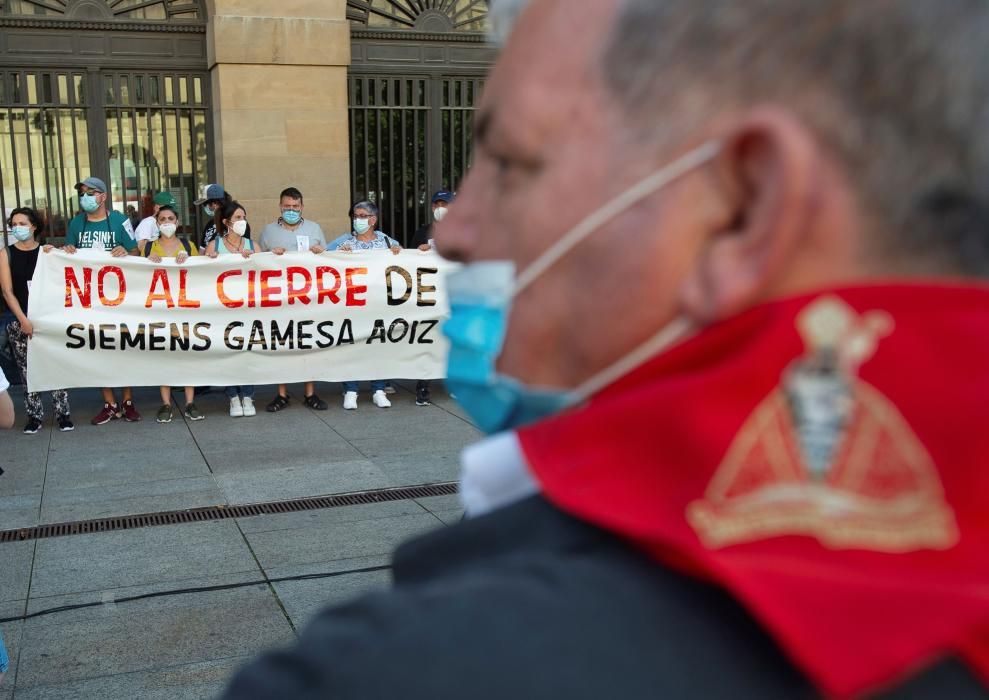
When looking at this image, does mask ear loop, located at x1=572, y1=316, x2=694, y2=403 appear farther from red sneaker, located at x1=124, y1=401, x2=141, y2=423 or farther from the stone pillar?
the stone pillar

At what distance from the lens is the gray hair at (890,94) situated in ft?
2.32

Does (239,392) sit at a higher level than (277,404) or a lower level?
higher

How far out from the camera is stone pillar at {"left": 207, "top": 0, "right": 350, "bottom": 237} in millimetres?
10609

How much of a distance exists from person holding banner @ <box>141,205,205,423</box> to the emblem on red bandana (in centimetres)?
800

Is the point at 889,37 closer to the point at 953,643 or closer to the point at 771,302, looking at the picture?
the point at 771,302

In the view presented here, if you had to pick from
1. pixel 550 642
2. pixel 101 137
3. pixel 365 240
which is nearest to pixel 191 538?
pixel 365 240

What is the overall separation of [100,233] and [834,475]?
917cm

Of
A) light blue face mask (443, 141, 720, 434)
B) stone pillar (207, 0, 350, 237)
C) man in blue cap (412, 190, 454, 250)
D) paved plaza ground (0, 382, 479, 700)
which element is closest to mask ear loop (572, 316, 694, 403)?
light blue face mask (443, 141, 720, 434)

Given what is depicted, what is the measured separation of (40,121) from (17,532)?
6.91m

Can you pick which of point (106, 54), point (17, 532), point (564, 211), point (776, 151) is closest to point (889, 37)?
point (776, 151)

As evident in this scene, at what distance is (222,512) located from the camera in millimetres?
5629

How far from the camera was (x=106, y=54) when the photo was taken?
10805mm

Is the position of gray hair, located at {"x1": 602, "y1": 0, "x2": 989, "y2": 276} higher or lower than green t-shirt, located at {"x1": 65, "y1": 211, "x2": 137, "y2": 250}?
higher

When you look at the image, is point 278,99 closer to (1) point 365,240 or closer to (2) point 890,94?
(1) point 365,240
